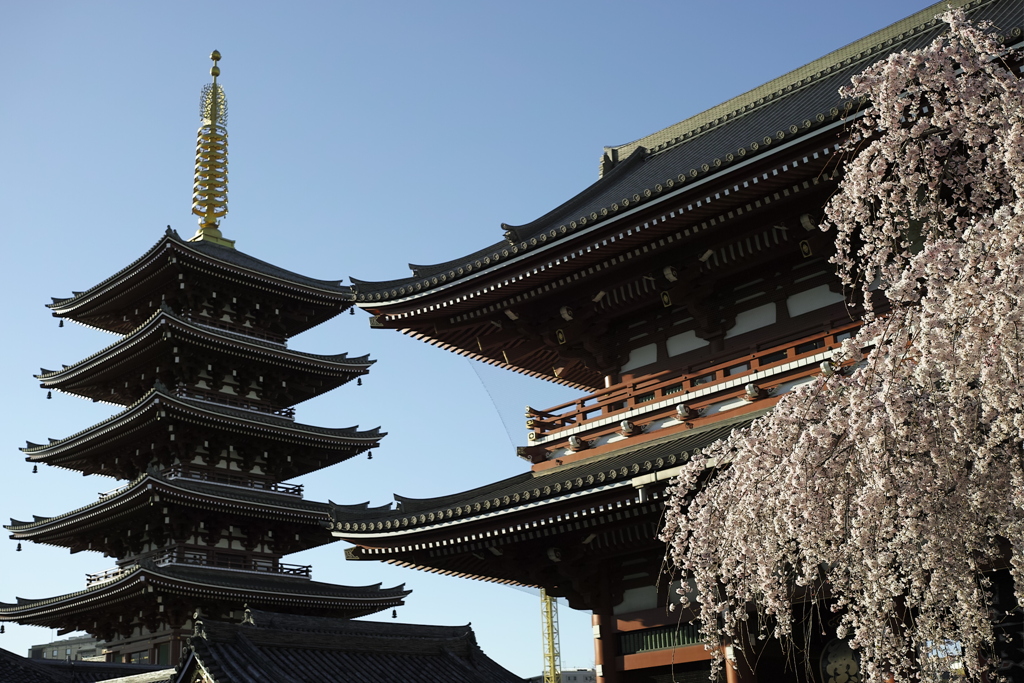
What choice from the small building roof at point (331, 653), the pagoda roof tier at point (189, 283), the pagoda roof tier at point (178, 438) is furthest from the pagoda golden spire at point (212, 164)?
the small building roof at point (331, 653)

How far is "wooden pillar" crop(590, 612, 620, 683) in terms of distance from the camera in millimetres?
11758

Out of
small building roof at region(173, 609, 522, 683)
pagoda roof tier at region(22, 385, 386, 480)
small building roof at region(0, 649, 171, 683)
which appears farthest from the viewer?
pagoda roof tier at region(22, 385, 386, 480)

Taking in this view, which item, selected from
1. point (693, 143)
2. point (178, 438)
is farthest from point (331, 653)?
point (178, 438)

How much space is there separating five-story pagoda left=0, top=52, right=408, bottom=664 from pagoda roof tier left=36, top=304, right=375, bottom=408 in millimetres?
57

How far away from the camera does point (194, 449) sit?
30.0 meters

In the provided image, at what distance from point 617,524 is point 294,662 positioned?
6.71 metres

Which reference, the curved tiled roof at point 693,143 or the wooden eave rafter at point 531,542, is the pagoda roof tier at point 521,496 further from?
the curved tiled roof at point 693,143

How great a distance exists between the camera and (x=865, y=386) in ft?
20.7

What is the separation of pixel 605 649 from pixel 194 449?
21025mm

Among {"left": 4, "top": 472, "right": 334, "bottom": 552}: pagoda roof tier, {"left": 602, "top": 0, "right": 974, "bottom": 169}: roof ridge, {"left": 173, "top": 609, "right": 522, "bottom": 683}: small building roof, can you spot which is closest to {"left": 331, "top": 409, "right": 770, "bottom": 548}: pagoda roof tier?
{"left": 173, "top": 609, "right": 522, "bottom": 683}: small building roof

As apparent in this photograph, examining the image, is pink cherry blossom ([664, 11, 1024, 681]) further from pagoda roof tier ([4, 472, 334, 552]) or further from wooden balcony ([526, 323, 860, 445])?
pagoda roof tier ([4, 472, 334, 552])

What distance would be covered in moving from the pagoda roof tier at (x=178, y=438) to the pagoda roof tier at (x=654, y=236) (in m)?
16.6

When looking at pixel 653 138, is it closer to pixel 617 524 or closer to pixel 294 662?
pixel 617 524

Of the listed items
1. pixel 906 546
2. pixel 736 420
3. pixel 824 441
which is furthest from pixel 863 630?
pixel 736 420
